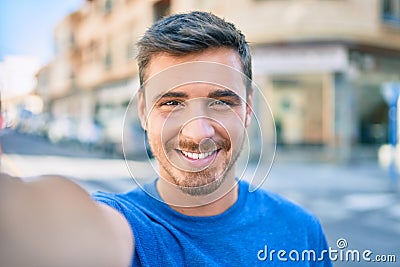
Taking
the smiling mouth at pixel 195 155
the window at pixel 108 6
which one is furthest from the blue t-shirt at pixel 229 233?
the window at pixel 108 6

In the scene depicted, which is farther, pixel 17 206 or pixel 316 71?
pixel 316 71

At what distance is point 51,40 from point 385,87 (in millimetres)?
1835

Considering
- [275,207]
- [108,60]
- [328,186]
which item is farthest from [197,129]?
[328,186]

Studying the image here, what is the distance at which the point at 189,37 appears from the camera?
2.52 ft

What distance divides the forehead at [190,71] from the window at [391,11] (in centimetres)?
70

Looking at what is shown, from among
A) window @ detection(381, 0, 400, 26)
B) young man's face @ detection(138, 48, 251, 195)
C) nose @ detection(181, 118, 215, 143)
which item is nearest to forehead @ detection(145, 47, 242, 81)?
young man's face @ detection(138, 48, 251, 195)

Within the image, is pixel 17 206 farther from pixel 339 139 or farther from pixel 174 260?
pixel 339 139

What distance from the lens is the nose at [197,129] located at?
0.78m

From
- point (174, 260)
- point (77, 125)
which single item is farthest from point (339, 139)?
point (174, 260)

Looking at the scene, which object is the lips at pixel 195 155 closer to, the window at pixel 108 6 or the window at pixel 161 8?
the window at pixel 161 8

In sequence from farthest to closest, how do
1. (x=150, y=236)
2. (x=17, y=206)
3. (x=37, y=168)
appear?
(x=37, y=168), (x=150, y=236), (x=17, y=206)

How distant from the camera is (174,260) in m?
0.75

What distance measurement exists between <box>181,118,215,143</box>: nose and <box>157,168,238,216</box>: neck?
113mm

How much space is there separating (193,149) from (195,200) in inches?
4.3
